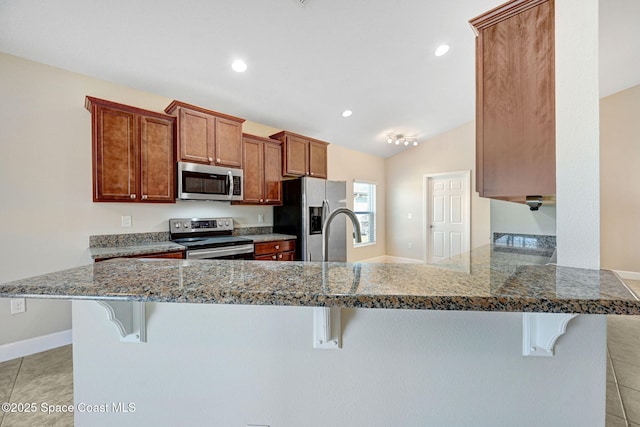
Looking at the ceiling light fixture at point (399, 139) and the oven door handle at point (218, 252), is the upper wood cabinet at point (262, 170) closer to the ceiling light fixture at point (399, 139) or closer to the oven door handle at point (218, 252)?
the oven door handle at point (218, 252)

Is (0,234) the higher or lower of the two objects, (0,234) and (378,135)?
the lower

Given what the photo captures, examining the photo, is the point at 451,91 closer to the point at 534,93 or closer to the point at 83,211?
the point at 534,93

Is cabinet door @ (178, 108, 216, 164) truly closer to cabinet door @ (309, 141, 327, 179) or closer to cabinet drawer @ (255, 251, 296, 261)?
cabinet drawer @ (255, 251, 296, 261)

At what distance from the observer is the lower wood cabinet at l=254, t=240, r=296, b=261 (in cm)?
332

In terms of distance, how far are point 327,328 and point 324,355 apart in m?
0.10

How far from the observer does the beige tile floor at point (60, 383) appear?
1630mm

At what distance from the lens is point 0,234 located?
2242 mm

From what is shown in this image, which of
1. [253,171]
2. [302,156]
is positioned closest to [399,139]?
[302,156]

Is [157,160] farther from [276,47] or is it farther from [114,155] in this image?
[276,47]

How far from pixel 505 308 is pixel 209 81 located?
3226 mm

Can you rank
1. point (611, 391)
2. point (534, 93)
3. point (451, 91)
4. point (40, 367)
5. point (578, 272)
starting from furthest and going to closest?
1. point (451, 91)
2. point (40, 367)
3. point (611, 391)
4. point (534, 93)
5. point (578, 272)

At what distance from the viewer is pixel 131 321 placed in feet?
2.97

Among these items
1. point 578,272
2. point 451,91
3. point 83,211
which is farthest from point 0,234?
point 451,91

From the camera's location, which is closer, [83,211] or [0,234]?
[0,234]
